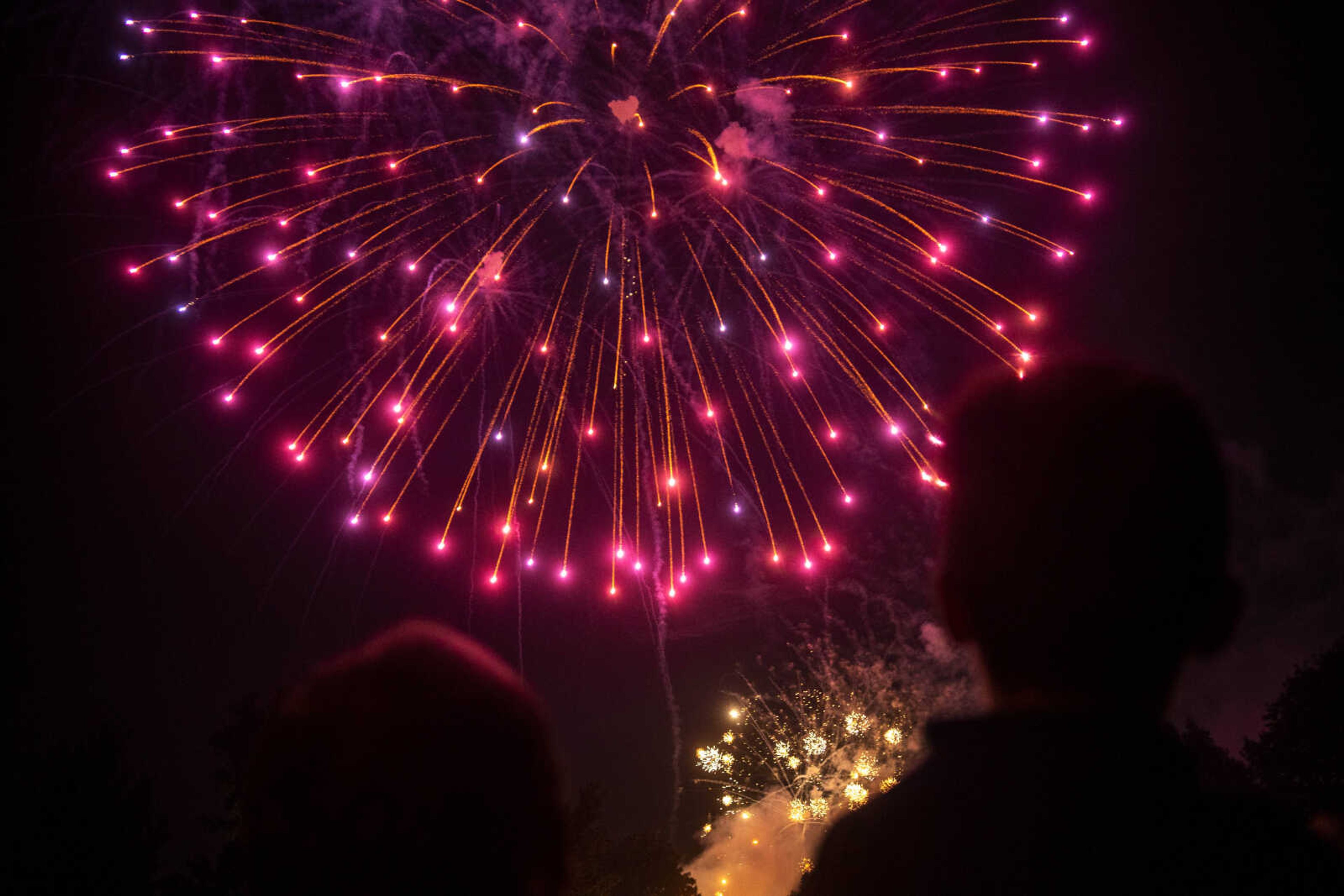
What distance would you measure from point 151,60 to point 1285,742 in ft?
94.9

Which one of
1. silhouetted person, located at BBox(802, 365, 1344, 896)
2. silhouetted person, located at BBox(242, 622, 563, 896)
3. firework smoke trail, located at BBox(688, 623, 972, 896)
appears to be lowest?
firework smoke trail, located at BBox(688, 623, 972, 896)

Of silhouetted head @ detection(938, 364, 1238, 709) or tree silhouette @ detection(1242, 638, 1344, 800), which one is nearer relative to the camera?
silhouetted head @ detection(938, 364, 1238, 709)

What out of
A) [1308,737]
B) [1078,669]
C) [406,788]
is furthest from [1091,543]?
[1308,737]

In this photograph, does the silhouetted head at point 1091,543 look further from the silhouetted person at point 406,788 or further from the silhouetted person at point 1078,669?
the silhouetted person at point 406,788

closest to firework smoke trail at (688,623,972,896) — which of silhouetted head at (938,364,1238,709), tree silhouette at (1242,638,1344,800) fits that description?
tree silhouette at (1242,638,1344,800)

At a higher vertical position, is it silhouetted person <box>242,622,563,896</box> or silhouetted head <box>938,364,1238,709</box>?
silhouetted head <box>938,364,1238,709</box>

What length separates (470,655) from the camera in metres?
2.04

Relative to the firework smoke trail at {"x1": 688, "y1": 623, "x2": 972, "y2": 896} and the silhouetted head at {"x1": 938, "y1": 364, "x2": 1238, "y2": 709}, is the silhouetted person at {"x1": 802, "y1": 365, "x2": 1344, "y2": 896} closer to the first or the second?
the silhouetted head at {"x1": 938, "y1": 364, "x2": 1238, "y2": 709}

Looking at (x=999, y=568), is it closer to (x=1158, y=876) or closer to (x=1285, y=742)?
(x=1158, y=876)

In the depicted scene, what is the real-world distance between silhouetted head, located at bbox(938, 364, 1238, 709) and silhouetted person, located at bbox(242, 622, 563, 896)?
119 cm

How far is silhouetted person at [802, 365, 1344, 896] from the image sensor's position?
4.40 ft

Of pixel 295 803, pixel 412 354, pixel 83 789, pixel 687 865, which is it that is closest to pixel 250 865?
pixel 295 803

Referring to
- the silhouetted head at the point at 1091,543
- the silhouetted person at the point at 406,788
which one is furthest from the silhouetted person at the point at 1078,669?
the silhouetted person at the point at 406,788

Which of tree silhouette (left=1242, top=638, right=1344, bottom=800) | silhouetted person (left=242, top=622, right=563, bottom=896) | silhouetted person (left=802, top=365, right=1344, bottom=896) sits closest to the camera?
silhouetted person (left=802, top=365, right=1344, bottom=896)
